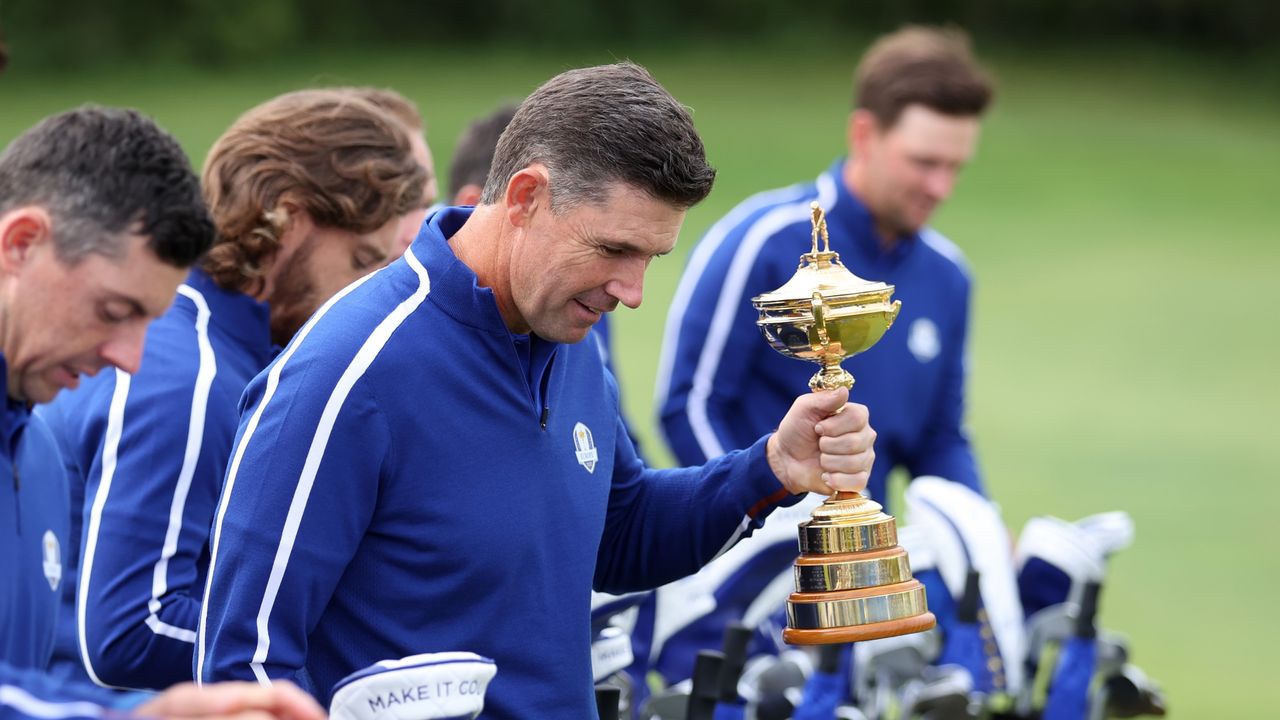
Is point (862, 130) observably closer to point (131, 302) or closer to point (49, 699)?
point (131, 302)

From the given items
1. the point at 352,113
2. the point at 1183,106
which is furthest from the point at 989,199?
the point at 352,113

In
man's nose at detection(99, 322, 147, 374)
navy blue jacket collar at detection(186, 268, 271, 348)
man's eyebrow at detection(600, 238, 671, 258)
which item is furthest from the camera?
navy blue jacket collar at detection(186, 268, 271, 348)

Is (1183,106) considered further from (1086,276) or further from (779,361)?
(779,361)

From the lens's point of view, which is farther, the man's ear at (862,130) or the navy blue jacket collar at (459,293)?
the man's ear at (862,130)

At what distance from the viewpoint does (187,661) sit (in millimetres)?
2812

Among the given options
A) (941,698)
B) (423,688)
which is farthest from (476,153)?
(423,688)

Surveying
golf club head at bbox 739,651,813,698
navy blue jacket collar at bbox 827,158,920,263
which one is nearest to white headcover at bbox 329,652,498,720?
golf club head at bbox 739,651,813,698

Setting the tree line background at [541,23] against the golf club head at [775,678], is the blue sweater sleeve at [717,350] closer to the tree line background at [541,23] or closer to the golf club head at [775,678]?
the golf club head at [775,678]

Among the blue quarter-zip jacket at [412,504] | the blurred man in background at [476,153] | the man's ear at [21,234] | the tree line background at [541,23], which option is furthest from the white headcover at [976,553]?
the tree line background at [541,23]

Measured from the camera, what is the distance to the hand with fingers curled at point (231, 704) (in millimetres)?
1693

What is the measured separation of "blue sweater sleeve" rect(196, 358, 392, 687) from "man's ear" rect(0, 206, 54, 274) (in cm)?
46

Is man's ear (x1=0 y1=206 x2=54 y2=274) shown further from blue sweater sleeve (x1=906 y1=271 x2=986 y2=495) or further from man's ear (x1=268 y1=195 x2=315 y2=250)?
blue sweater sleeve (x1=906 y1=271 x2=986 y2=495)

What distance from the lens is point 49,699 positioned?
182cm

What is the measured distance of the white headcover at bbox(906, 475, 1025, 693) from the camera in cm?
456
